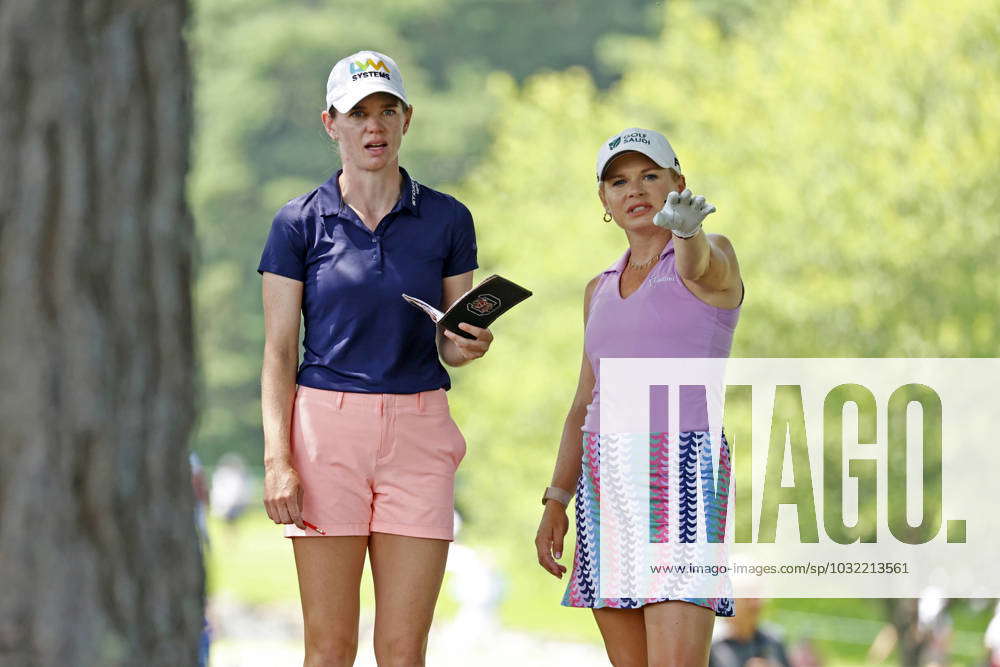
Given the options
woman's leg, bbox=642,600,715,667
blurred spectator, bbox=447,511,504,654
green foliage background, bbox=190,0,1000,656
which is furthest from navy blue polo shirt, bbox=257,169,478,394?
blurred spectator, bbox=447,511,504,654

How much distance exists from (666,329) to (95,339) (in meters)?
1.64

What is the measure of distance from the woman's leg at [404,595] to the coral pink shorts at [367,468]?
0.03m

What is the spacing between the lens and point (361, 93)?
146 inches

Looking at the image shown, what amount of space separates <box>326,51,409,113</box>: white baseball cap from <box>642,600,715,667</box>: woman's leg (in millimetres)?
1267

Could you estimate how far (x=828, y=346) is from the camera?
15.4 meters

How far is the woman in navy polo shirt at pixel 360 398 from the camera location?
3.67 m

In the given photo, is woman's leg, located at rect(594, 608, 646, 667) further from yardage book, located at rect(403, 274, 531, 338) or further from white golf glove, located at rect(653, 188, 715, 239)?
white golf glove, located at rect(653, 188, 715, 239)

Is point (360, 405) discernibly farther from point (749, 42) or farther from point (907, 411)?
point (749, 42)

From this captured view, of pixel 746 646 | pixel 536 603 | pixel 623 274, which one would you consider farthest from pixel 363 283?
pixel 536 603

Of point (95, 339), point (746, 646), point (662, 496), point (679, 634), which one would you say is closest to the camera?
point (95, 339)

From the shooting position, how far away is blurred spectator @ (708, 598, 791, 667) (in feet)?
23.0

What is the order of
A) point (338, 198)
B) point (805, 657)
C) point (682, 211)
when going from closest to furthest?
1. point (682, 211)
2. point (338, 198)
3. point (805, 657)

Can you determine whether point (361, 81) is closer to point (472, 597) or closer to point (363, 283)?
point (363, 283)

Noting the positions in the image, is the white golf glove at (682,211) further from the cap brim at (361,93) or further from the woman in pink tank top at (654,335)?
the cap brim at (361,93)
